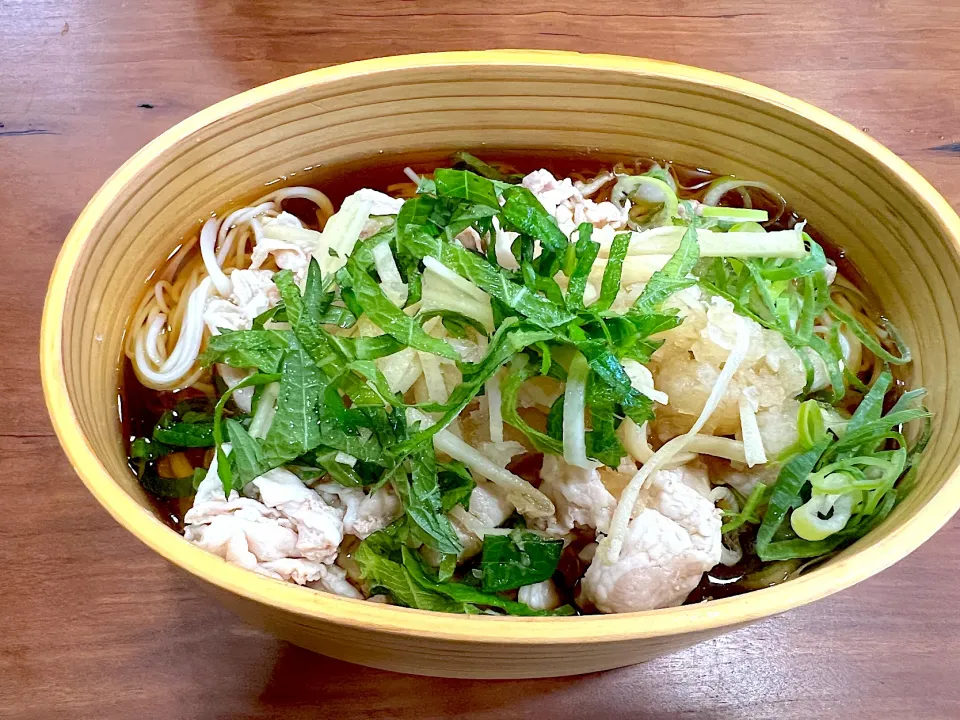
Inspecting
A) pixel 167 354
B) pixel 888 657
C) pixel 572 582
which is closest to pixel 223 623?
pixel 167 354

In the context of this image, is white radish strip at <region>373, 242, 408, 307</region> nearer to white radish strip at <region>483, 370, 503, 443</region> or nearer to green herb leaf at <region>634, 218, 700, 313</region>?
white radish strip at <region>483, 370, 503, 443</region>

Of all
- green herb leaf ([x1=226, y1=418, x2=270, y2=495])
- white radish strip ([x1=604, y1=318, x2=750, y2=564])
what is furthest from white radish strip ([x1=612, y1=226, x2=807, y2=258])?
green herb leaf ([x1=226, y1=418, x2=270, y2=495])

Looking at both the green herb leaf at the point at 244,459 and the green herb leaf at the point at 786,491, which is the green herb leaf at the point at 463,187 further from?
the green herb leaf at the point at 786,491

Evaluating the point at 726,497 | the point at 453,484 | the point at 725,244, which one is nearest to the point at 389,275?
the point at 453,484

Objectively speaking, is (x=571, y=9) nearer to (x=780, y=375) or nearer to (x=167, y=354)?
(x=780, y=375)

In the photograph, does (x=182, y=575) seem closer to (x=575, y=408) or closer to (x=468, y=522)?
(x=468, y=522)

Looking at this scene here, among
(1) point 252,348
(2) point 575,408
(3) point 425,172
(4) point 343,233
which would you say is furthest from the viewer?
(3) point 425,172
